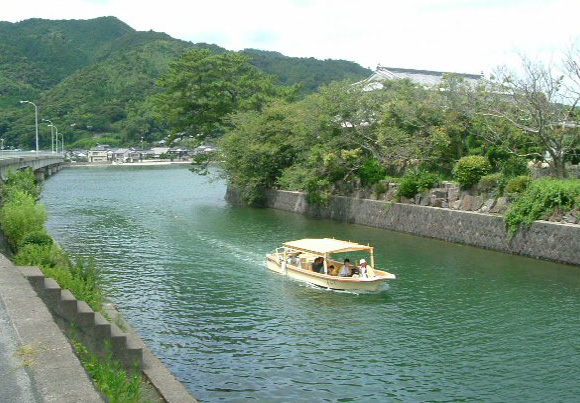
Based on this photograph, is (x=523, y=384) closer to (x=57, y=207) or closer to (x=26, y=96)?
(x=57, y=207)

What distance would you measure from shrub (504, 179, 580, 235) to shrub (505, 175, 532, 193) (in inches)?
20.6

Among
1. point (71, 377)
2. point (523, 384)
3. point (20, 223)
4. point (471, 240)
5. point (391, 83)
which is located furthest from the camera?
point (391, 83)

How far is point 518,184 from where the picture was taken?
28453mm

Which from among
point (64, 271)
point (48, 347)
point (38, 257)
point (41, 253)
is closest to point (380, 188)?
point (41, 253)

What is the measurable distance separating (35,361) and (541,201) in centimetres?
2294

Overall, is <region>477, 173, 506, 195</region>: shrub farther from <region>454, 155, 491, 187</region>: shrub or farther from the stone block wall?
the stone block wall

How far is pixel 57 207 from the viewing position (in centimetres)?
4816

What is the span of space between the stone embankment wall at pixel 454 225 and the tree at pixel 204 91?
17.7 metres

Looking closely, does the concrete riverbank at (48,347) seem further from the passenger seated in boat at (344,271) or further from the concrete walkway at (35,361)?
the passenger seated in boat at (344,271)

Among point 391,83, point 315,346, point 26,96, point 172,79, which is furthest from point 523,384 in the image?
point 26,96

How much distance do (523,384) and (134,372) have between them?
7.65 metres

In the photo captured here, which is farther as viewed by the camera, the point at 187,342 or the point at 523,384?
the point at 187,342

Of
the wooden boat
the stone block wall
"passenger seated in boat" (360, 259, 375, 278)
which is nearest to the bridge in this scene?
the wooden boat

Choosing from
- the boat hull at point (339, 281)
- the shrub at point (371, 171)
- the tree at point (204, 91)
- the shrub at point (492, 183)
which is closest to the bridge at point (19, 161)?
the tree at point (204, 91)
